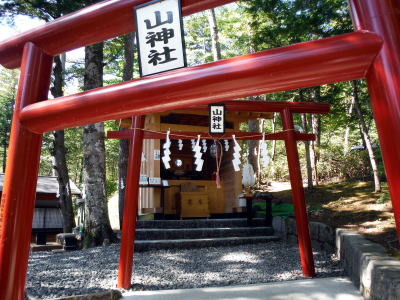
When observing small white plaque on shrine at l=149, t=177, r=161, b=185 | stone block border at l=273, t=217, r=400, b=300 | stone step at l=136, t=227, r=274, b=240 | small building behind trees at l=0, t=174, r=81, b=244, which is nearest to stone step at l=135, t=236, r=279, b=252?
stone step at l=136, t=227, r=274, b=240

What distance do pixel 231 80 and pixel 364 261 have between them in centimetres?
326

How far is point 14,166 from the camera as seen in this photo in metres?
2.07

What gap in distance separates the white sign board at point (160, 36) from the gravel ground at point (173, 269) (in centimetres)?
324

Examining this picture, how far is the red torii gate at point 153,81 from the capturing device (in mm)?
1335

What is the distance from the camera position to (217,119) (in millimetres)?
5488

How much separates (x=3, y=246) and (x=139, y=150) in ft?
9.15

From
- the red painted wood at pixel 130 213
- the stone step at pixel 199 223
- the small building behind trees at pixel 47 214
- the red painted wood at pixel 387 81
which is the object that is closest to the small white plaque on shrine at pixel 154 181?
the stone step at pixel 199 223

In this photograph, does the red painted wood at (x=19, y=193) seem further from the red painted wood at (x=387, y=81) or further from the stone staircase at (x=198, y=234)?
the stone staircase at (x=198, y=234)

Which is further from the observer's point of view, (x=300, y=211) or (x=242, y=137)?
(x=242, y=137)

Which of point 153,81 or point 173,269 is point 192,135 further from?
point 153,81

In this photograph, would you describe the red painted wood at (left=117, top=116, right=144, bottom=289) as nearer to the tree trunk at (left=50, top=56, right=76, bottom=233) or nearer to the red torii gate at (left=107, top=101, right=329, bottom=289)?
the red torii gate at (left=107, top=101, right=329, bottom=289)

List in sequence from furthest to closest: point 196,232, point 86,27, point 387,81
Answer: point 196,232 → point 86,27 → point 387,81

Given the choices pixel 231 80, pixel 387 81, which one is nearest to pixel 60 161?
pixel 231 80

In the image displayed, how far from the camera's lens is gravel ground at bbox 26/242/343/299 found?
4.49m
